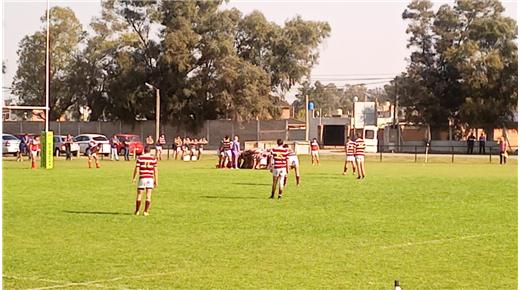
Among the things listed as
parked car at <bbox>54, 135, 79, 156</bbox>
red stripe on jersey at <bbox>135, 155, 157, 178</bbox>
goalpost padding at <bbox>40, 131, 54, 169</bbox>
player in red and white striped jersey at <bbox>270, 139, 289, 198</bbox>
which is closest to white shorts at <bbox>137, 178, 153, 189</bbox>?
red stripe on jersey at <bbox>135, 155, 157, 178</bbox>

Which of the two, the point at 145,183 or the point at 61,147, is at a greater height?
the point at 145,183

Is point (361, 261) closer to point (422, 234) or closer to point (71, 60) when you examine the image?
point (422, 234)

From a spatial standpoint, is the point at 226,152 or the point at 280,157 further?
the point at 226,152

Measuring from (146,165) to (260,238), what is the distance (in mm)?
4889

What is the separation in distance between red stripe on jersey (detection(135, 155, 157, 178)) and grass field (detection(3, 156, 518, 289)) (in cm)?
98

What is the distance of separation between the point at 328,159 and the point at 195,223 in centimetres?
4473

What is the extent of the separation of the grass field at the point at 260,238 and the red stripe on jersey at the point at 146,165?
978 millimetres

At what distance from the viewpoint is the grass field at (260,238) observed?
12.6 meters

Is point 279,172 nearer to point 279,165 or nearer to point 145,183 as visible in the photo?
point 279,165

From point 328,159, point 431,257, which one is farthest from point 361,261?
point 328,159

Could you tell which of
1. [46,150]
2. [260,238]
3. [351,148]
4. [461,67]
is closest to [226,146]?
[46,150]

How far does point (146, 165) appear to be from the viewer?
21094 mm

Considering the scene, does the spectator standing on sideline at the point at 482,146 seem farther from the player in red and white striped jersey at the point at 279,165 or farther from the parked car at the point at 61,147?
the player in red and white striped jersey at the point at 279,165

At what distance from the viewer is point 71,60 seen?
→ 84750 mm
